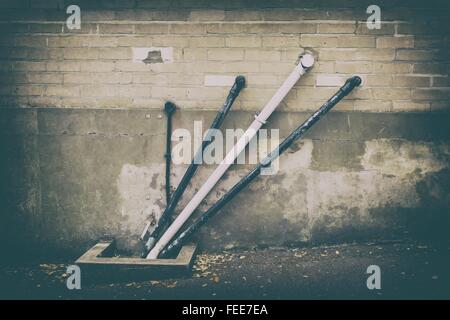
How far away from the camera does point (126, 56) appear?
4.05 meters

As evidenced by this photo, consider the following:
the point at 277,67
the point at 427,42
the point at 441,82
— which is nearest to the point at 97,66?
the point at 277,67

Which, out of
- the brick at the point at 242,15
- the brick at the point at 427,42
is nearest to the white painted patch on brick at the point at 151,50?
the brick at the point at 242,15

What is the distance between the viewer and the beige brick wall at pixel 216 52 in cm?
397

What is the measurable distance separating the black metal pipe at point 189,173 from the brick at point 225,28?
0.51 m

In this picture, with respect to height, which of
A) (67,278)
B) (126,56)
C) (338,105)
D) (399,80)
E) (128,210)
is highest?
(126,56)

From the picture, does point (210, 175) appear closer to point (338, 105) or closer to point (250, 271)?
point (250, 271)

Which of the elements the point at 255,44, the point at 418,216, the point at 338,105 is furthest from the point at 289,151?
the point at 418,216

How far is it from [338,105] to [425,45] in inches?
43.5

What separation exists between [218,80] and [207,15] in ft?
2.27

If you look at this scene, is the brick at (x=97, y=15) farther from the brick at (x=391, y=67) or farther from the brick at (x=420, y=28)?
the brick at (x=420, y=28)

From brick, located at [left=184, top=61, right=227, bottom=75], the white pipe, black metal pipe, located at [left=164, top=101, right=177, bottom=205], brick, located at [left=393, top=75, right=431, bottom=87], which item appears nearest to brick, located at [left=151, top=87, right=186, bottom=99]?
black metal pipe, located at [left=164, top=101, right=177, bottom=205]

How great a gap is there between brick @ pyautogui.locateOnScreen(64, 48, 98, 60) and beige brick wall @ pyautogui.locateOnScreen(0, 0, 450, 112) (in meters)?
0.01

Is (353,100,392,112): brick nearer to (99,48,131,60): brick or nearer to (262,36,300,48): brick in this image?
(262,36,300,48): brick

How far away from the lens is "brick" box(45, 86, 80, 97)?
409cm
